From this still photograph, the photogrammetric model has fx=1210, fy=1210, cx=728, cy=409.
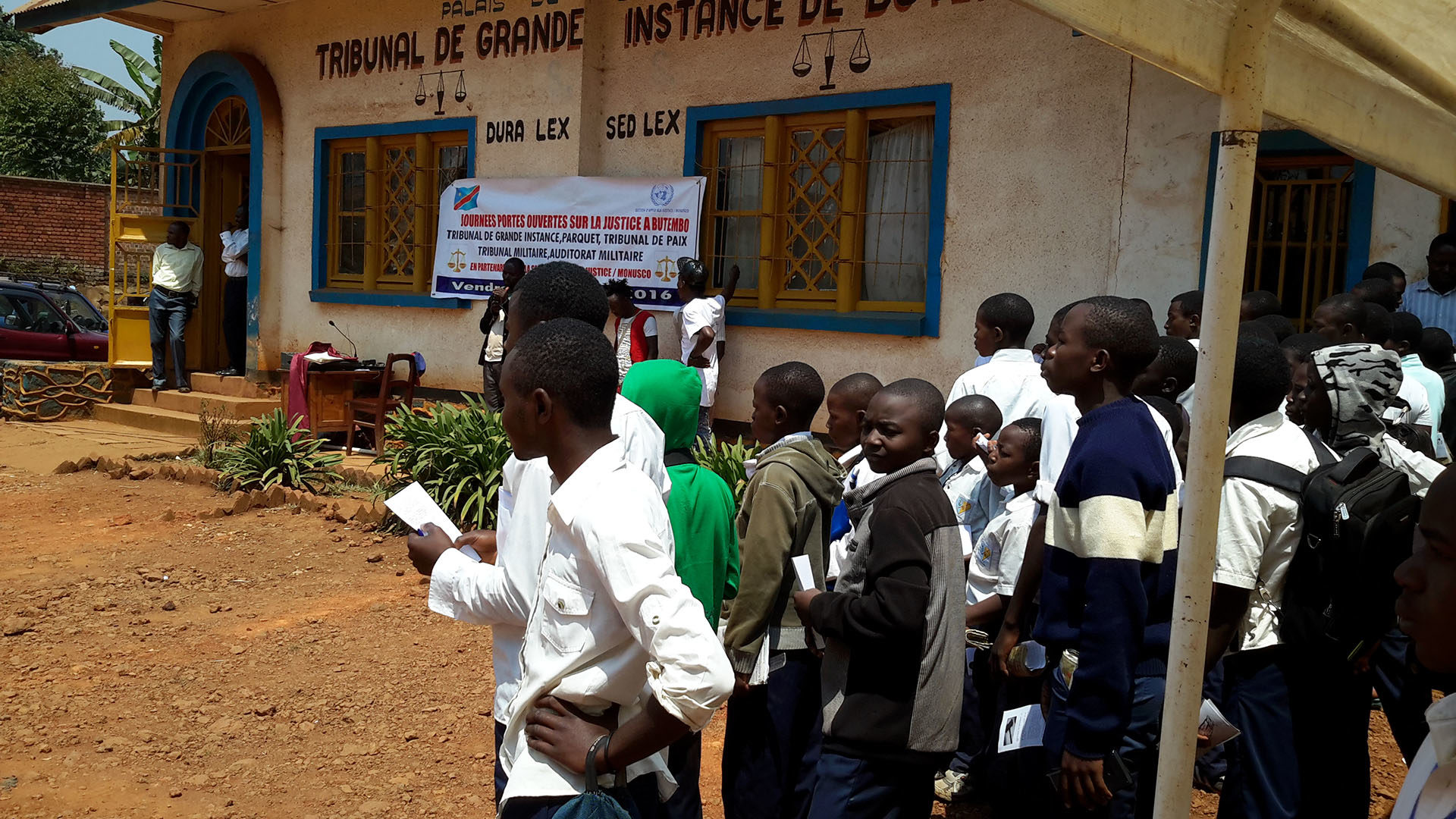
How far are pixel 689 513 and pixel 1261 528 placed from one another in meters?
1.38

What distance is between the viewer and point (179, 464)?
10.3 meters

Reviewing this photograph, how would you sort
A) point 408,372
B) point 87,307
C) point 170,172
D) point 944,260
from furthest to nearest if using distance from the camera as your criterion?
point 87,307 < point 170,172 < point 408,372 < point 944,260

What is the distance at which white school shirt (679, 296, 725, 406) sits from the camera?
8.77 metres

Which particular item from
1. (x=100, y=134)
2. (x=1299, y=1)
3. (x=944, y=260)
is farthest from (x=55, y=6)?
(x=100, y=134)

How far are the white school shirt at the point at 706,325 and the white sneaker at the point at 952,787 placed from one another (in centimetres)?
461

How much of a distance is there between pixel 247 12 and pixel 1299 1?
1256 centimetres

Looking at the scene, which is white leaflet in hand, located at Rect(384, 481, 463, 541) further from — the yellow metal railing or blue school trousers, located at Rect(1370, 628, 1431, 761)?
the yellow metal railing

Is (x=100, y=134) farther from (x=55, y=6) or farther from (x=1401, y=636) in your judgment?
(x=1401, y=636)

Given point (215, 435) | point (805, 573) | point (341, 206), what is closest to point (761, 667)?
point (805, 573)

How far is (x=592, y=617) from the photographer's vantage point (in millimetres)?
2094

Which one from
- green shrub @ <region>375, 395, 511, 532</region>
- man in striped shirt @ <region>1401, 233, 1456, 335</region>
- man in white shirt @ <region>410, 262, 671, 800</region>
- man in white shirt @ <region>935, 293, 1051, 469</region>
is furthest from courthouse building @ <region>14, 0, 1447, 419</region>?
man in white shirt @ <region>410, 262, 671, 800</region>

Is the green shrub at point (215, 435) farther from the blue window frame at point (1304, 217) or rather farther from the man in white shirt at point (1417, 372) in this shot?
the man in white shirt at point (1417, 372)

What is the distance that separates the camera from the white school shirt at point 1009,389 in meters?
4.71

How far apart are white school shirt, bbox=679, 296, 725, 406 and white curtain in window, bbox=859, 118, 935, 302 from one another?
1.08 metres
